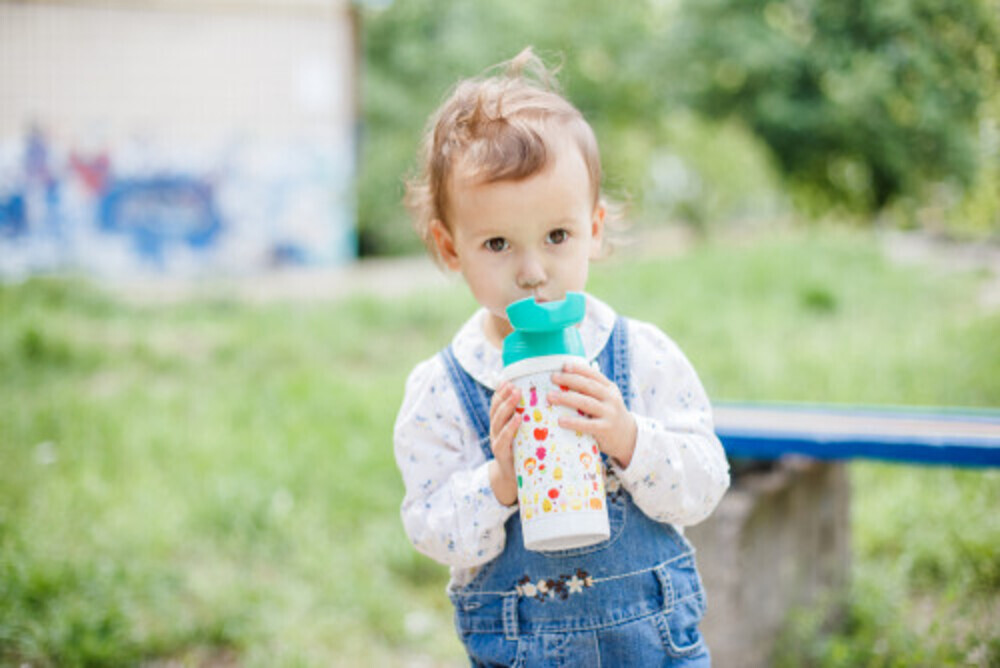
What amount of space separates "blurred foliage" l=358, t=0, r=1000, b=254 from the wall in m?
1.32

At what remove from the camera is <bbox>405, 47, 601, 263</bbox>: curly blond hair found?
135cm

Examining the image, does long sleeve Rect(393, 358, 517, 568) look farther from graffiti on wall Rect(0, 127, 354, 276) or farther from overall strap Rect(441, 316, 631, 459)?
graffiti on wall Rect(0, 127, 354, 276)

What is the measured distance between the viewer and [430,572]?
3.35 meters

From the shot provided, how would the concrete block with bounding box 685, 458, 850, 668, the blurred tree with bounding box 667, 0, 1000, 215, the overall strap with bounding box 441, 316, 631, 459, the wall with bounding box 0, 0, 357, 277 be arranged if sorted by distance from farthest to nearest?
the wall with bounding box 0, 0, 357, 277 → the blurred tree with bounding box 667, 0, 1000, 215 → the concrete block with bounding box 685, 458, 850, 668 → the overall strap with bounding box 441, 316, 631, 459

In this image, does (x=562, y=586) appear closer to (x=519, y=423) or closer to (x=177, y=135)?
(x=519, y=423)

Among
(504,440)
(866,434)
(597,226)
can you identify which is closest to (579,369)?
(504,440)

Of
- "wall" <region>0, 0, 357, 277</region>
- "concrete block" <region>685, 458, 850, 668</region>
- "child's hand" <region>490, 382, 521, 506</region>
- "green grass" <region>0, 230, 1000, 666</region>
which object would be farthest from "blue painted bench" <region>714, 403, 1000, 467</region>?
"wall" <region>0, 0, 357, 277</region>

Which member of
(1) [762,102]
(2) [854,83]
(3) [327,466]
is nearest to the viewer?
(3) [327,466]

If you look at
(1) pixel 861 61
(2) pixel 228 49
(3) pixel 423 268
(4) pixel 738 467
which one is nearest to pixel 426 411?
(4) pixel 738 467

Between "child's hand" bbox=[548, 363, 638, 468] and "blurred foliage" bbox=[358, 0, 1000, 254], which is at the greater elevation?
"blurred foliage" bbox=[358, 0, 1000, 254]

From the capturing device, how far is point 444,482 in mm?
1438

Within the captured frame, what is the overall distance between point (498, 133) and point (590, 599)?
714mm

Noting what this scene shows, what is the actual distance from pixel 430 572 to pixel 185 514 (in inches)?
40.3

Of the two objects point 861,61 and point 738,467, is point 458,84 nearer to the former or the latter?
point 738,467
